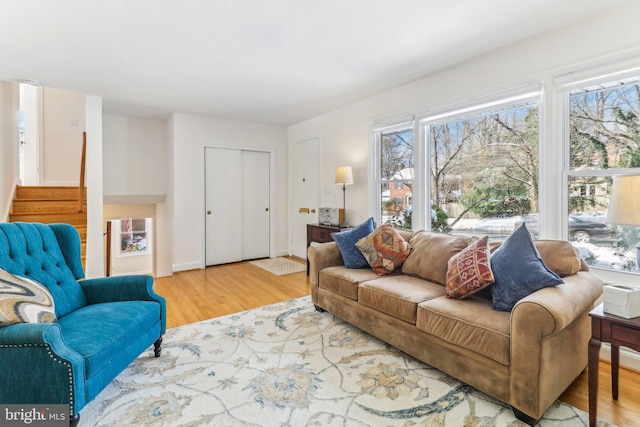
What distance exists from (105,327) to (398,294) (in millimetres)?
1794

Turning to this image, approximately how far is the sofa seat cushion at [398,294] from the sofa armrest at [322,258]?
602mm

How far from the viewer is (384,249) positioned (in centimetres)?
283

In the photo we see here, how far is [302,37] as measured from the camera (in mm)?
2494

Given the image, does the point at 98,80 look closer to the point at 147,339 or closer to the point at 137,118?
the point at 137,118

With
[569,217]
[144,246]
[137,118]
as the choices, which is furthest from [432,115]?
[144,246]

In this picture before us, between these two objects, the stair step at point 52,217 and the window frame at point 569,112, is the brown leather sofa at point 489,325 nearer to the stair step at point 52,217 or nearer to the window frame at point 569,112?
the window frame at point 569,112

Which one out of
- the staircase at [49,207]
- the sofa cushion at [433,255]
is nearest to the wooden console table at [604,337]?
the sofa cushion at [433,255]

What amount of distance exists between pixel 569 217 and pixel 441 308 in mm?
1371

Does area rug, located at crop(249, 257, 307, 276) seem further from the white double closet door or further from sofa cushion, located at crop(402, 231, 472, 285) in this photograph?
sofa cushion, located at crop(402, 231, 472, 285)

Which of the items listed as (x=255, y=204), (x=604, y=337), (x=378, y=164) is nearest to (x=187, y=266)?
(x=255, y=204)

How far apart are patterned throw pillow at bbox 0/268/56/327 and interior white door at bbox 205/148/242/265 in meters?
3.47

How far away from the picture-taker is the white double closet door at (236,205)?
5.15m

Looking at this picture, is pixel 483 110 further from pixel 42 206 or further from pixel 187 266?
pixel 42 206

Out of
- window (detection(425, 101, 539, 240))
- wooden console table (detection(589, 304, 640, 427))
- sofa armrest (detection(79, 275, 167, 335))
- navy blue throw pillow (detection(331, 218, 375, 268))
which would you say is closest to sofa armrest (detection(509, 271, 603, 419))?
wooden console table (detection(589, 304, 640, 427))
